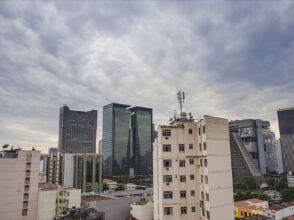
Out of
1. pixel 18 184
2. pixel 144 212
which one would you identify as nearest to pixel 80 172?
pixel 18 184

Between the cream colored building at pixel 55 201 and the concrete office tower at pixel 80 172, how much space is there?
5699 centimetres

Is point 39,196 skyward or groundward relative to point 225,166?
groundward

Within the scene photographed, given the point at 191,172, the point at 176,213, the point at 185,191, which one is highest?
the point at 191,172

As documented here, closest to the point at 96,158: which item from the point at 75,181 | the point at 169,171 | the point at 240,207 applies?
the point at 75,181

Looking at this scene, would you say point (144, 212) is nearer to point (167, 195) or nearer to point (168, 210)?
point (168, 210)

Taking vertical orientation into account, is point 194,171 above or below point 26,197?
above

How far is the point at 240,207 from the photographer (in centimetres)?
6231

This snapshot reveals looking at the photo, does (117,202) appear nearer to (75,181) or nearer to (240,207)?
(240,207)

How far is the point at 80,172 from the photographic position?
414 ft

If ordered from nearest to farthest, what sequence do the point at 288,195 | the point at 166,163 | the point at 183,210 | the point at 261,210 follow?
the point at 183,210, the point at 166,163, the point at 261,210, the point at 288,195

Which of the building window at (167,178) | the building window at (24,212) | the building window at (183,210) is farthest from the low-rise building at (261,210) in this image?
the building window at (24,212)

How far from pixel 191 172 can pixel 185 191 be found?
7.63 feet

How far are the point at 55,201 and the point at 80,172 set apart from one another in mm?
59843

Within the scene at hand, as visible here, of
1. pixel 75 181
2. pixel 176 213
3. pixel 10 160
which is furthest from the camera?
pixel 75 181
